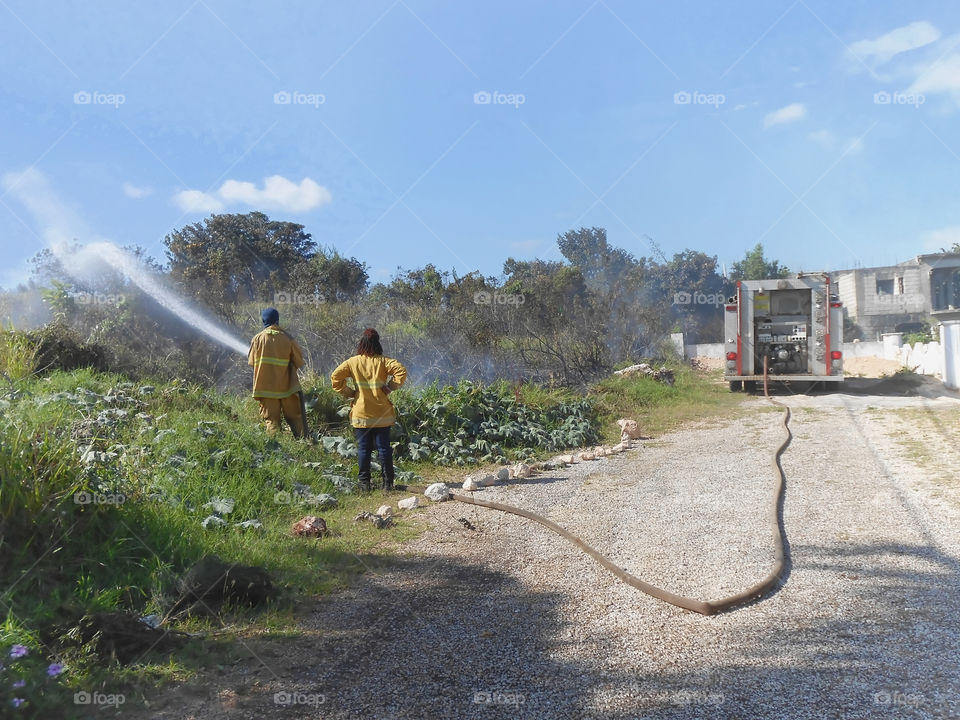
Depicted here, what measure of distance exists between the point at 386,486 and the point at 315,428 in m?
2.04

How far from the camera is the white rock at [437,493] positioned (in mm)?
6934

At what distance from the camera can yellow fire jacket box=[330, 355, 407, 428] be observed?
7.38 meters

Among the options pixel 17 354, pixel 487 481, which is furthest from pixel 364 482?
pixel 17 354

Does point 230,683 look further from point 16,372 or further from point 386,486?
point 16,372

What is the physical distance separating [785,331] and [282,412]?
12.1 m

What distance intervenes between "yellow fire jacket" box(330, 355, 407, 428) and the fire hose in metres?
1.16

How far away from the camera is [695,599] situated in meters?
4.10

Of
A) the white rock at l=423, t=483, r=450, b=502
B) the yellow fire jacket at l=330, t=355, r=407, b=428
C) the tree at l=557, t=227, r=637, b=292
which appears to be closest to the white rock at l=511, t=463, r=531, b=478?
the white rock at l=423, t=483, r=450, b=502

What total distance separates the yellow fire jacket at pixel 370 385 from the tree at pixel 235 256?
7479 mm

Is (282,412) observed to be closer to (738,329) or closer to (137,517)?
(137,517)

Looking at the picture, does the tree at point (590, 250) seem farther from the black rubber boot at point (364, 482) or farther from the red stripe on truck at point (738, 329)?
the black rubber boot at point (364, 482)

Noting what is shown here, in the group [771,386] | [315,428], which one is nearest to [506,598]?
[315,428]

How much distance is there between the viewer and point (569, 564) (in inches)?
194

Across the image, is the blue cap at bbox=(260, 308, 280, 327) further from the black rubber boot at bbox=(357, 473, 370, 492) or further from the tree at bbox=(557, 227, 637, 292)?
the tree at bbox=(557, 227, 637, 292)
